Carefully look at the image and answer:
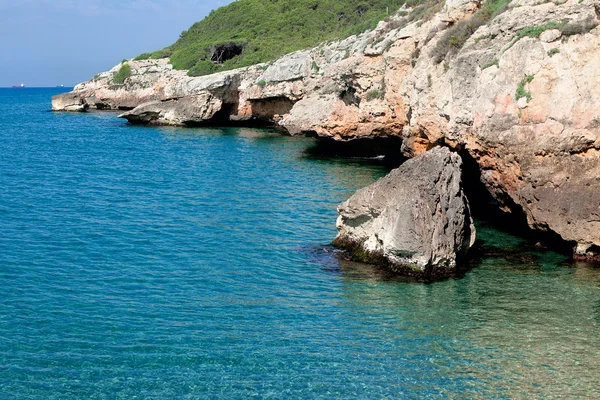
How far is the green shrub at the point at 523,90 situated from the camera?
69.5 feet

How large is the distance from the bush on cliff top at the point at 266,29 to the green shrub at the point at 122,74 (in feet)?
19.2

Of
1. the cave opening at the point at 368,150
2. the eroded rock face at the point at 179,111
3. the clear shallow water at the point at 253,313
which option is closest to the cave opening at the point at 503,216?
the clear shallow water at the point at 253,313

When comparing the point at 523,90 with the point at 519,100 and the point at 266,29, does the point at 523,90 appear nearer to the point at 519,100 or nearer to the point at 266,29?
the point at 519,100

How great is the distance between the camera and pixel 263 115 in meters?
66.1

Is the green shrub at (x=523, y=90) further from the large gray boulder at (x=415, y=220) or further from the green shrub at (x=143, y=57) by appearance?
the green shrub at (x=143, y=57)

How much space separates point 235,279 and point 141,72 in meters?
69.2

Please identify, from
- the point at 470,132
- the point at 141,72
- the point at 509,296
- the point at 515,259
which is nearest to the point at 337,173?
the point at 470,132

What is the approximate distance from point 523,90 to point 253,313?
11486mm

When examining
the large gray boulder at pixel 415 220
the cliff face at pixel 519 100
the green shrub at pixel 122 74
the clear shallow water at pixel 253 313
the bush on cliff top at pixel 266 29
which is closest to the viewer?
the clear shallow water at pixel 253 313

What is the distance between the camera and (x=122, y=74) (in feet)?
277

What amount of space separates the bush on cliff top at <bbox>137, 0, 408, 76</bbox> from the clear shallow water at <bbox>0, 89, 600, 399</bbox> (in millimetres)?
50360

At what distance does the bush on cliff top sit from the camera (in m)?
77.2

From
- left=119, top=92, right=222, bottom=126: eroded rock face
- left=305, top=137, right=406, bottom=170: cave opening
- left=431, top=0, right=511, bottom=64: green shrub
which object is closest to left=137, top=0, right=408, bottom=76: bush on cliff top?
left=119, top=92, right=222, bottom=126: eroded rock face

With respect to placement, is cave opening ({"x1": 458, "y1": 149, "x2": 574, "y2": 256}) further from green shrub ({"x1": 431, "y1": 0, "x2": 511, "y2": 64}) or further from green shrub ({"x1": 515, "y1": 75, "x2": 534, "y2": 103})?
green shrub ({"x1": 431, "y1": 0, "x2": 511, "y2": 64})
